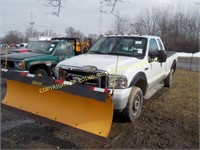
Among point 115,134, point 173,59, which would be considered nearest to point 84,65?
point 115,134

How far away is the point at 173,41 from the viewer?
147ft

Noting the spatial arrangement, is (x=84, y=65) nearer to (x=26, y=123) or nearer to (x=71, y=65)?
(x=71, y=65)

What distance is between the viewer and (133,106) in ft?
18.0

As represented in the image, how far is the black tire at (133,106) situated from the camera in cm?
523

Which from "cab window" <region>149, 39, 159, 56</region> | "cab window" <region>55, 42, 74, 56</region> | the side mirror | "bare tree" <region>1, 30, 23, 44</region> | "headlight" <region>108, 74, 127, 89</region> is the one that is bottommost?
"bare tree" <region>1, 30, 23, 44</region>

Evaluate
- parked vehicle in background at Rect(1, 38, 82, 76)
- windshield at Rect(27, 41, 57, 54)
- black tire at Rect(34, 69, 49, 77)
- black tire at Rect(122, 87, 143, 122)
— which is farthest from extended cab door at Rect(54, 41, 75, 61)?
black tire at Rect(122, 87, 143, 122)

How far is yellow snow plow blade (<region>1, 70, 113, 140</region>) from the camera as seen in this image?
13.8 feet

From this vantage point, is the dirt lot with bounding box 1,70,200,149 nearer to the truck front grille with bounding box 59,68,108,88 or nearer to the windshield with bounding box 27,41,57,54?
the truck front grille with bounding box 59,68,108,88

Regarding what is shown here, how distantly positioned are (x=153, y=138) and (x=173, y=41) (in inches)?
1672

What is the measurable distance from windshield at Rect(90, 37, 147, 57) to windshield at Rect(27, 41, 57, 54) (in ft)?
11.0

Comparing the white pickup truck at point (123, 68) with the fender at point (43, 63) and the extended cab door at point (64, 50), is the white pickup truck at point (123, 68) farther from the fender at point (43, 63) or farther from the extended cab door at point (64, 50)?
the extended cab door at point (64, 50)

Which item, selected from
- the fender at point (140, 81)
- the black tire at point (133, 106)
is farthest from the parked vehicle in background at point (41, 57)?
the black tire at point (133, 106)

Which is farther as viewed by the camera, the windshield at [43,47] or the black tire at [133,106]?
the windshield at [43,47]

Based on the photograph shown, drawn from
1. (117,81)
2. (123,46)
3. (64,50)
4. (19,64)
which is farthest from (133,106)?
(64,50)
